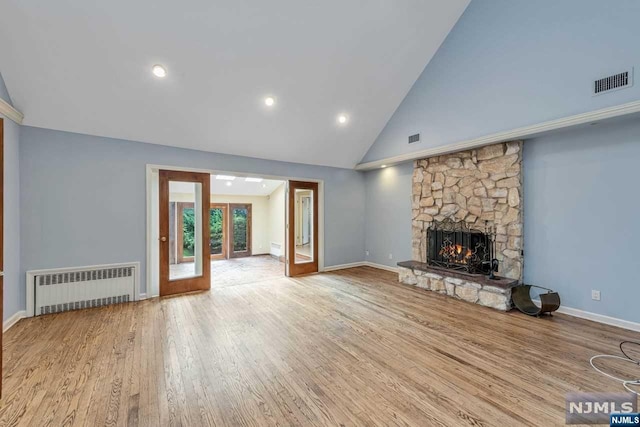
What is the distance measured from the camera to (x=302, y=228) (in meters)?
6.61

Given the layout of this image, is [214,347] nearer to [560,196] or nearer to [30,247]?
[30,247]

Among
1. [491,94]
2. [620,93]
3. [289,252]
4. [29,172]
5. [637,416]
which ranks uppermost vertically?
[491,94]

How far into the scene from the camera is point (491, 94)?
4398 mm

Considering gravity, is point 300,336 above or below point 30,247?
below

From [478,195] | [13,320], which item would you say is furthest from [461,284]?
[13,320]

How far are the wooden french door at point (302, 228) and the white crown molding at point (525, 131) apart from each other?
2.06 metres

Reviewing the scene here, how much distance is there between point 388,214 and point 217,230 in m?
5.74

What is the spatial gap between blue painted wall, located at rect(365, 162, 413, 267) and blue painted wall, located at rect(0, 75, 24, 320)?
6613 mm

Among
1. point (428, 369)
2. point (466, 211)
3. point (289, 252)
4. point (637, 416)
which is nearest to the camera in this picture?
point (637, 416)

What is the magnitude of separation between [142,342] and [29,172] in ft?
10.0

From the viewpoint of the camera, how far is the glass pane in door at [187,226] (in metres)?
5.13

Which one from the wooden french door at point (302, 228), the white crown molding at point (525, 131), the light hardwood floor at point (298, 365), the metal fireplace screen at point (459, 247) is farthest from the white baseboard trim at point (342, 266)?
the white crown molding at point (525, 131)

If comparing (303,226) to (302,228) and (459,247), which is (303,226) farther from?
(459,247)

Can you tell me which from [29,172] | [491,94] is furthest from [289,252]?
[491,94]
